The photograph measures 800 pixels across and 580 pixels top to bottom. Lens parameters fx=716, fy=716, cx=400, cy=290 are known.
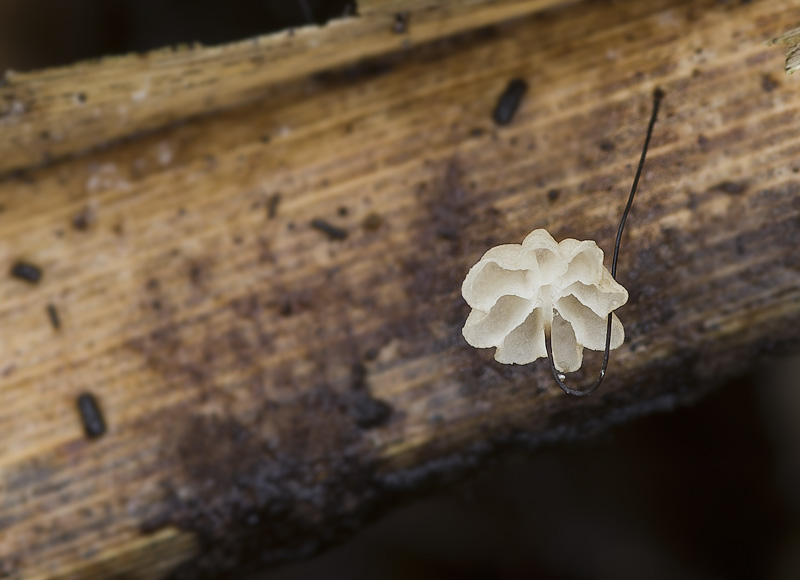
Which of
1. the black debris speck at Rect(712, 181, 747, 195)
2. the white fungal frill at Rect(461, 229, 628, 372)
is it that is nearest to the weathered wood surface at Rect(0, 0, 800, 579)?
the black debris speck at Rect(712, 181, 747, 195)

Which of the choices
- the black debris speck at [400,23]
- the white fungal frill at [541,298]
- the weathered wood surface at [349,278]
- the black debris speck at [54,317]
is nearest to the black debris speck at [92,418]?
the weathered wood surface at [349,278]

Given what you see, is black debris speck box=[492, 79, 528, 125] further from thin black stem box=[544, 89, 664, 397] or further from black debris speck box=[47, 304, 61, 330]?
black debris speck box=[47, 304, 61, 330]

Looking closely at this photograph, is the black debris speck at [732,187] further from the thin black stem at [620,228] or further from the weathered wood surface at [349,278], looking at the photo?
the thin black stem at [620,228]

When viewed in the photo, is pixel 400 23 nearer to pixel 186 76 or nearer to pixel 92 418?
pixel 186 76

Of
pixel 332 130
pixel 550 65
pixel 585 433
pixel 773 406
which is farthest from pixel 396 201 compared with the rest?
pixel 773 406

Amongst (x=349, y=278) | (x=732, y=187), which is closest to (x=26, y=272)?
(x=349, y=278)

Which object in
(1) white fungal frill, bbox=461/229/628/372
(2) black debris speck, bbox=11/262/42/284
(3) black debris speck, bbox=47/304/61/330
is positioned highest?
(2) black debris speck, bbox=11/262/42/284
